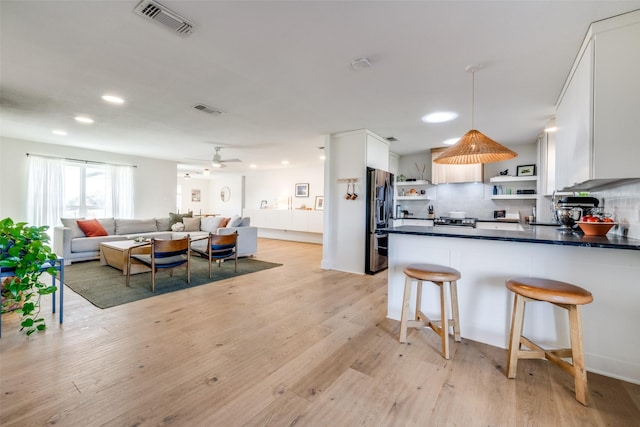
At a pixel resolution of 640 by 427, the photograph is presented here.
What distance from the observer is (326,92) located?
3.05 m

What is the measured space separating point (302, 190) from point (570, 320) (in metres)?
7.41

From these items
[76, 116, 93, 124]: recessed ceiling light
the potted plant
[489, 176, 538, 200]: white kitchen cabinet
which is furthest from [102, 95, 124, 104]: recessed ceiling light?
[489, 176, 538, 200]: white kitchen cabinet

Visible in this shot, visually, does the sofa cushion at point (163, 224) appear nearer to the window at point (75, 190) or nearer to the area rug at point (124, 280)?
the window at point (75, 190)

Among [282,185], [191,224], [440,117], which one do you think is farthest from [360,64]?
[282,185]

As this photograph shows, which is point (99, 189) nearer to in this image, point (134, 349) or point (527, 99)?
point (134, 349)

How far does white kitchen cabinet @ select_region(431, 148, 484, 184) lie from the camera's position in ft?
17.6

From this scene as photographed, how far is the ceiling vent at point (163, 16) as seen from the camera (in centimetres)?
174

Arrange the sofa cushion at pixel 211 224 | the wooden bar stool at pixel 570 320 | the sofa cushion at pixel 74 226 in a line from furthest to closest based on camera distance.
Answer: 1. the sofa cushion at pixel 211 224
2. the sofa cushion at pixel 74 226
3. the wooden bar stool at pixel 570 320

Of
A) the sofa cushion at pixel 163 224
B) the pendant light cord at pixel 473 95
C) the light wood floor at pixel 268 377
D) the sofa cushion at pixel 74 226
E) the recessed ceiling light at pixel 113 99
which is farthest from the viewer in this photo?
the sofa cushion at pixel 163 224

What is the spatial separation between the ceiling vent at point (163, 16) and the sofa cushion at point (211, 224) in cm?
477

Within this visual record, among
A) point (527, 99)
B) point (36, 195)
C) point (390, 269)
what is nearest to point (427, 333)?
point (390, 269)

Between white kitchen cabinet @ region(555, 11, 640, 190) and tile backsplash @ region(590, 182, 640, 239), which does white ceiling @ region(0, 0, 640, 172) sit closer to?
white kitchen cabinet @ region(555, 11, 640, 190)

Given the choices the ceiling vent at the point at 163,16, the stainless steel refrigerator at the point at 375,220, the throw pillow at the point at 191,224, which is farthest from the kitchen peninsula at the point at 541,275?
the throw pillow at the point at 191,224

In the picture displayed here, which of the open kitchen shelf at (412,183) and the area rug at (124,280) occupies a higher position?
the open kitchen shelf at (412,183)
